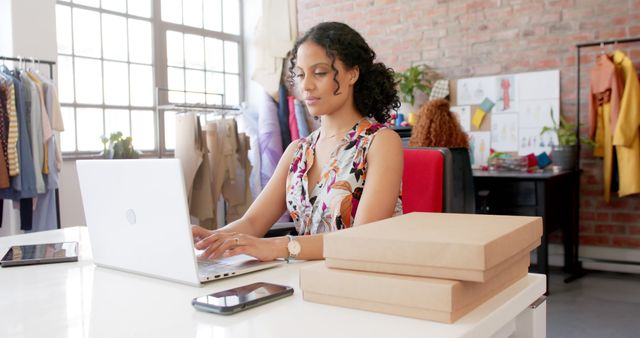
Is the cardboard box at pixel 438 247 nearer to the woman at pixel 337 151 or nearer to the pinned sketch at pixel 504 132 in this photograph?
the woman at pixel 337 151

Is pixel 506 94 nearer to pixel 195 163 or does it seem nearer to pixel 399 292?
pixel 195 163

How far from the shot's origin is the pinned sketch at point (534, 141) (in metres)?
4.32

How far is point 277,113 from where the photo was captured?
17.9ft

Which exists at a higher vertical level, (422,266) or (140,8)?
(140,8)

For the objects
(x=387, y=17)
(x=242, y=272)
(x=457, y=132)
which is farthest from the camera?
(x=387, y=17)

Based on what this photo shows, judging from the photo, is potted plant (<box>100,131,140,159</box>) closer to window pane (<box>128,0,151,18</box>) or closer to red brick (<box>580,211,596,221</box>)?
window pane (<box>128,0,151,18</box>)

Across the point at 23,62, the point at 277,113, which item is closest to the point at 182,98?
the point at 277,113

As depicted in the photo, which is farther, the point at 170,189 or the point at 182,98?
the point at 182,98

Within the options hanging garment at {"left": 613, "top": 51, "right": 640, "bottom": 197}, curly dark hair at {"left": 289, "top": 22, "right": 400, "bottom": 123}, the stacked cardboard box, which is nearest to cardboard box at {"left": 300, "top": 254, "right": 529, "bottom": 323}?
the stacked cardboard box

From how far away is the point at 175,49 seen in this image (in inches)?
217

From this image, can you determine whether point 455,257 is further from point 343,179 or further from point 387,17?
point 387,17

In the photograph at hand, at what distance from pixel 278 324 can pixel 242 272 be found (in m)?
0.34

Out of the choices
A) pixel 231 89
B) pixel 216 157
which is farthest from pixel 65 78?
pixel 231 89

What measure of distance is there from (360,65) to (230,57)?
456 cm
